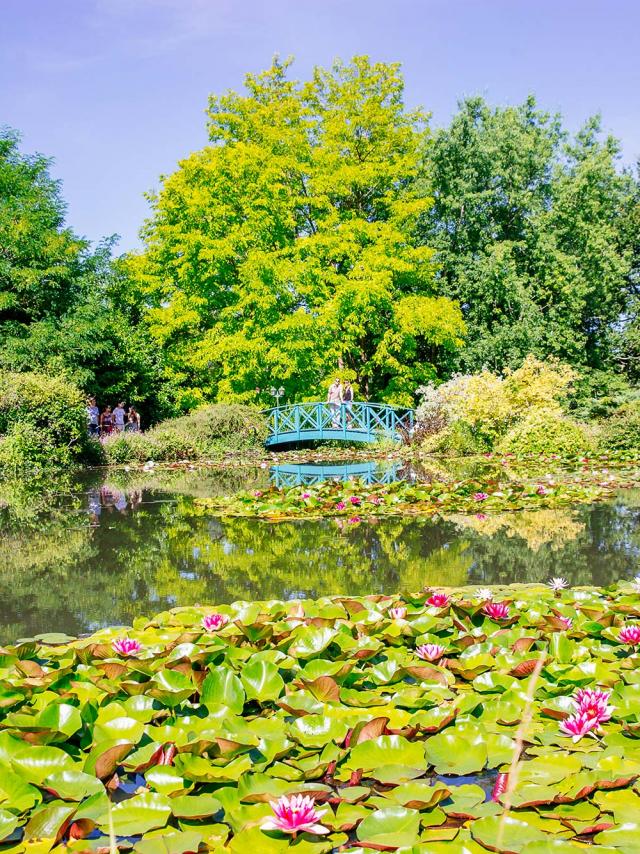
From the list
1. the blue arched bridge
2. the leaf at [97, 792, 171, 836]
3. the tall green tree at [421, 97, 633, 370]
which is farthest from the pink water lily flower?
the tall green tree at [421, 97, 633, 370]

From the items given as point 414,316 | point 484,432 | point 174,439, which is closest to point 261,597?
point 484,432

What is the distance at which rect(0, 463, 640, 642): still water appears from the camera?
3.90m

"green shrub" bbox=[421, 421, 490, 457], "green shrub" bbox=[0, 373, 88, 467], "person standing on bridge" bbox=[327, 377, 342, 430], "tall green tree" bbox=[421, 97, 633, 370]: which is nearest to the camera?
"green shrub" bbox=[0, 373, 88, 467]

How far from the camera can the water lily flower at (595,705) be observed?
1883mm

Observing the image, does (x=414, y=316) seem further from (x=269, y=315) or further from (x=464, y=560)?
(x=464, y=560)

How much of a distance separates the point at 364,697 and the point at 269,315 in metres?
17.2

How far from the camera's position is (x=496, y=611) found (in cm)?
282

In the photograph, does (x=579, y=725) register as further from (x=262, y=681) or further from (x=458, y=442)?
(x=458, y=442)

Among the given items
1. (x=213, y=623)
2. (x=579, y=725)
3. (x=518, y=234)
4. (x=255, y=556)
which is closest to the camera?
(x=579, y=725)

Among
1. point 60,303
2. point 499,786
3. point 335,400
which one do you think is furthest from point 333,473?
point 60,303

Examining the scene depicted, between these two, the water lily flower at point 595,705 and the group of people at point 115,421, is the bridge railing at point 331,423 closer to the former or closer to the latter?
the group of people at point 115,421

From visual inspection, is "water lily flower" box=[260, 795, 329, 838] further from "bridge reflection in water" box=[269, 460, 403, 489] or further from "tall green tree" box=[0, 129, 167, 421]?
"tall green tree" box=[0, 129, 167, 421]

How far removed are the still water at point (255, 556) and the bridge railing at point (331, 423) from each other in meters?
9.72

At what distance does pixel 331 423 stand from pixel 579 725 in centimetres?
1645
